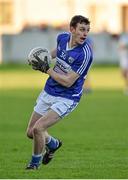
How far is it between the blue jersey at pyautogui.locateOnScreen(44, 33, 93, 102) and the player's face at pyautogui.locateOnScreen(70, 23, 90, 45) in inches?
5.0

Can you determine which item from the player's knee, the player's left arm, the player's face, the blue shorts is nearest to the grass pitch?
the player's knee

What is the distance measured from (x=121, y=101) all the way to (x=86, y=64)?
14479 mm

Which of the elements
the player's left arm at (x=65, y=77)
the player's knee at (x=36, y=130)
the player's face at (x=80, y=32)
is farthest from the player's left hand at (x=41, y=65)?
the player's knee at (x=36, y=130)

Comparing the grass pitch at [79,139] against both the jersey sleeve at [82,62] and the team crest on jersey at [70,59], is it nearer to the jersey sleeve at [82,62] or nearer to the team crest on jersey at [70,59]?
the jersey sleeve at [82,62]

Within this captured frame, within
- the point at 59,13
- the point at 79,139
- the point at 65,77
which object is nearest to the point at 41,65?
the point at 65,77

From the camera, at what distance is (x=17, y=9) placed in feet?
223

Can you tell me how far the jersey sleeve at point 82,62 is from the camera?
12227 mm

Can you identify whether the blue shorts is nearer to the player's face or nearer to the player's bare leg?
the player's bare leg

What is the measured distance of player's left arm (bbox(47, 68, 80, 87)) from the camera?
12.2 m

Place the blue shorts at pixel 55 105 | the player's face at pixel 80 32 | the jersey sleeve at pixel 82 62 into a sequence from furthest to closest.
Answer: the blue shorts at pixel 55 105
the jersey sleeve at pixel 82 62
the player's face at pixel 80 32

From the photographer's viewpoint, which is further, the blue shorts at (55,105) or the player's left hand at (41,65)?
the blue shorts at (55,105)

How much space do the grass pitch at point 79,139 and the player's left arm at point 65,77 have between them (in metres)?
1.18

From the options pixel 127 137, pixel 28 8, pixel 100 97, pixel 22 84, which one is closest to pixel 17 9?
pixel 28 8

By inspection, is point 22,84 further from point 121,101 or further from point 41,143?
point 41,143
